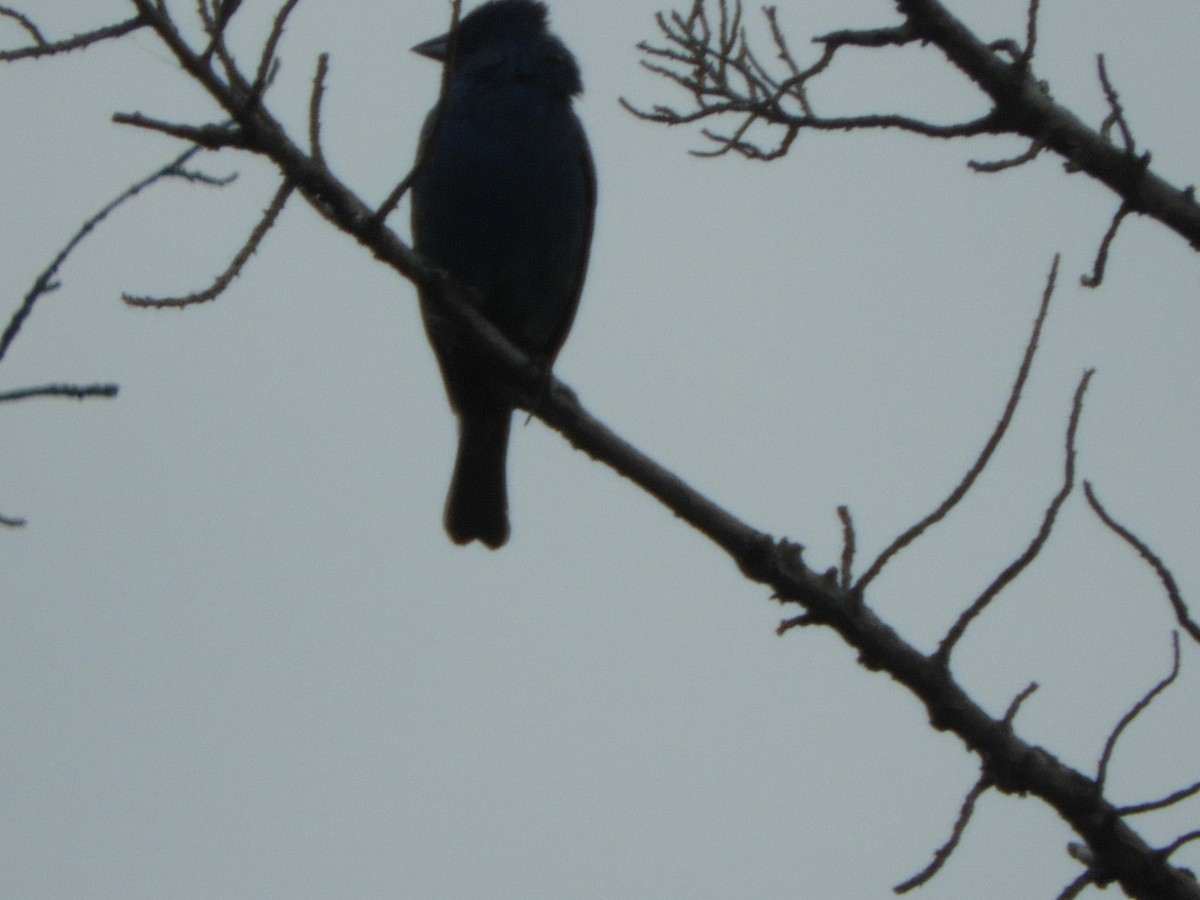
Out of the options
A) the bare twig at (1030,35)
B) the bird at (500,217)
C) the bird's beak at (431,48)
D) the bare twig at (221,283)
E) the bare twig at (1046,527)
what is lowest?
the bare twig at (1046,527)

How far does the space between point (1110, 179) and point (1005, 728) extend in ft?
3.30

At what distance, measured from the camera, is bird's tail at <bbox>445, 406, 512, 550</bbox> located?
18.9ft

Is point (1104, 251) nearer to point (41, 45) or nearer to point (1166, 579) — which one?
point (1166, 579)

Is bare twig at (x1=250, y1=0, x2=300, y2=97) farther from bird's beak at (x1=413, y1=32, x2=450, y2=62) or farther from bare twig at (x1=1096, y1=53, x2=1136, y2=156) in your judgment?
bird's beak at (x1=413, y1=32, x2=450, y2=62)

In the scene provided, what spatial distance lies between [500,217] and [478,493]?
1.21 metres

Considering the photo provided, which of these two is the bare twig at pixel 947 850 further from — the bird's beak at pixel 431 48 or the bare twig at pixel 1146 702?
the bird's beak at pixel 431 48

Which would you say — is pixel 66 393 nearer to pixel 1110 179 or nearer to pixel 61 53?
pixel 61 53

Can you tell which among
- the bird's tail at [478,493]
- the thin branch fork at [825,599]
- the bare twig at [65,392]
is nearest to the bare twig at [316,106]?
the thin branch fork at [825,599]

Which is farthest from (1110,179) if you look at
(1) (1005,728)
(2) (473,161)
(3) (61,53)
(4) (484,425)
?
(4) (484,425)

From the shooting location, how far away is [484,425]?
570 cm

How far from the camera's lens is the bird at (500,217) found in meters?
5.07

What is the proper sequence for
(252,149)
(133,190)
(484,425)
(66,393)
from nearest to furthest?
(66,393) → (133,190) → (252,149) → (484,425)

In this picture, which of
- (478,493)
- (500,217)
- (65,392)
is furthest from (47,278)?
(478,493)

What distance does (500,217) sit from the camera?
5.05 metres
